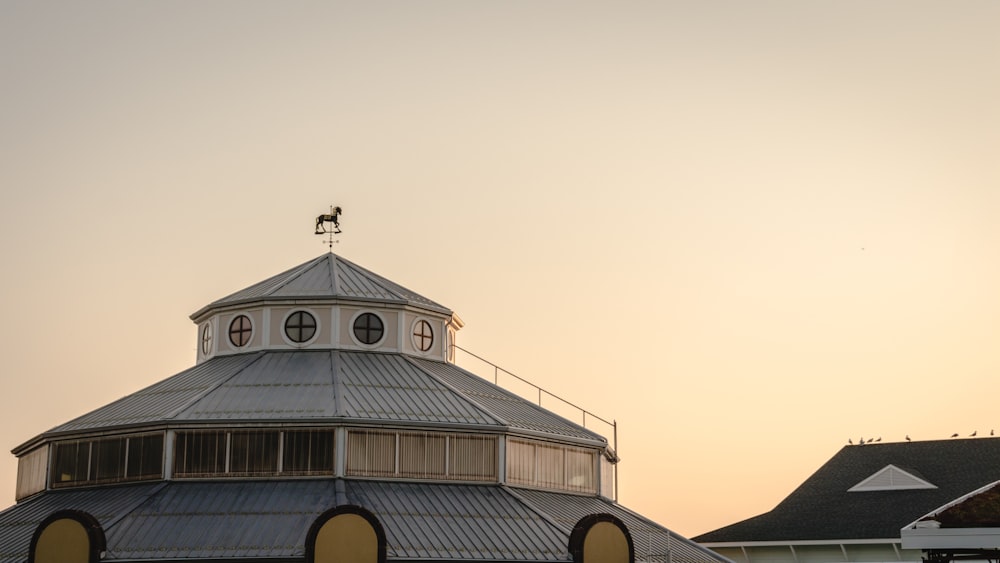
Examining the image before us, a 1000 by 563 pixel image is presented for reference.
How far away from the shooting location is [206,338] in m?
77.7

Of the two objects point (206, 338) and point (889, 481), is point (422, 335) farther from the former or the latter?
point (889, 481)

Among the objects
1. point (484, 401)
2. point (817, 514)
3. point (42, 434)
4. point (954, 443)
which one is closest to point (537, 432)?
point (484, 401)

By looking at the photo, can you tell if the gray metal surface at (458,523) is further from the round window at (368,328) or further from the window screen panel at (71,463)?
the window screen panel at (71,463)

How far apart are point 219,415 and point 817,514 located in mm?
41104

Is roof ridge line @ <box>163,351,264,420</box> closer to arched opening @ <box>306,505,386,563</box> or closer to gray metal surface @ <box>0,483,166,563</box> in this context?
gray metal surface @ <box>0,483,166,563</box>

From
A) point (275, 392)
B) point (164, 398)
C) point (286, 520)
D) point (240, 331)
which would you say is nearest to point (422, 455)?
point (275, 392)

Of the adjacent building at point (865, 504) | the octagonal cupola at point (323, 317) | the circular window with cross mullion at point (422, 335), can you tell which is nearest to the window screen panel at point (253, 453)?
the octagonal cupola at point (323, 317)

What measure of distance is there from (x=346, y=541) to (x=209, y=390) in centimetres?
1372

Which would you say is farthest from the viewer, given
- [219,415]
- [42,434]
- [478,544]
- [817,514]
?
[817,514]

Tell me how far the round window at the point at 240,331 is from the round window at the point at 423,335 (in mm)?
7816

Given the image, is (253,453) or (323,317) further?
(323,317)

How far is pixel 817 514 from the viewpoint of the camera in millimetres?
93188

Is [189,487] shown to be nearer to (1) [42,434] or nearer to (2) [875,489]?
(1) [42,434]

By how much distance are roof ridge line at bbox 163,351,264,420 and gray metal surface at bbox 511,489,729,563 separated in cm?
1370
